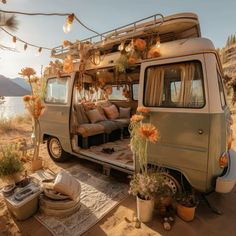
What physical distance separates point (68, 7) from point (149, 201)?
3.01m

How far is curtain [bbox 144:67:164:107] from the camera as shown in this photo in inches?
97.4

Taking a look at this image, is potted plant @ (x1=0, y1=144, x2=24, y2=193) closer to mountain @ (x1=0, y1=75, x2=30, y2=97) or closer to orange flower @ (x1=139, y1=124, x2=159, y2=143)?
orange flower @ (x1=139, y1=124, x2=159, y2=143)

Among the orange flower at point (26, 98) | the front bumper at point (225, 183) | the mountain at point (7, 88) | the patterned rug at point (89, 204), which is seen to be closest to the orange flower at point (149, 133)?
the front bumper at point (225, 183)

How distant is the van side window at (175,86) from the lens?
2.18 metres

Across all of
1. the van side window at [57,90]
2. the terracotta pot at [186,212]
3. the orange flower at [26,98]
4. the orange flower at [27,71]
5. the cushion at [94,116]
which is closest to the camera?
the terracotta pot at [186,212]

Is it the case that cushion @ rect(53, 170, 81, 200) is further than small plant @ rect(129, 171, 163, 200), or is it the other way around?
cushion @ rect(53, 170, 81, 200)

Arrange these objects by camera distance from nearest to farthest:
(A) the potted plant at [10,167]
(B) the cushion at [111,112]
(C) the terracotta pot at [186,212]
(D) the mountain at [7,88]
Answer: (C) the terracotta pot at [186,212]
(A) the potted plant at [10,167]
(B) the cushion at [111,112]
(D) the mountain at [7,88]

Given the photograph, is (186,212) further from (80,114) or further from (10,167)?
(80,114)

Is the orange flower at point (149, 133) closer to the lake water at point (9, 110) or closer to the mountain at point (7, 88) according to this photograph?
the lake water at point (9, 110)

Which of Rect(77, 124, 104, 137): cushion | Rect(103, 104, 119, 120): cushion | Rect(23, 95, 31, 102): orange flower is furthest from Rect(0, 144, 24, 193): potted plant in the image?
Rect(103, 104, 119, 120): cushion

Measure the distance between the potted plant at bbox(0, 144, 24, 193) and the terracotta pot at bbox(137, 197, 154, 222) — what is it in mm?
1938

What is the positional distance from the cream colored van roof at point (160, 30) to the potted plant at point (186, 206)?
7.89ft

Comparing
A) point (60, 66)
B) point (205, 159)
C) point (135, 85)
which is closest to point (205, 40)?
point (205, 159)

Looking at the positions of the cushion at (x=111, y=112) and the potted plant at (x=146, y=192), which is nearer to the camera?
the potted plant at (x=146, y=192)
